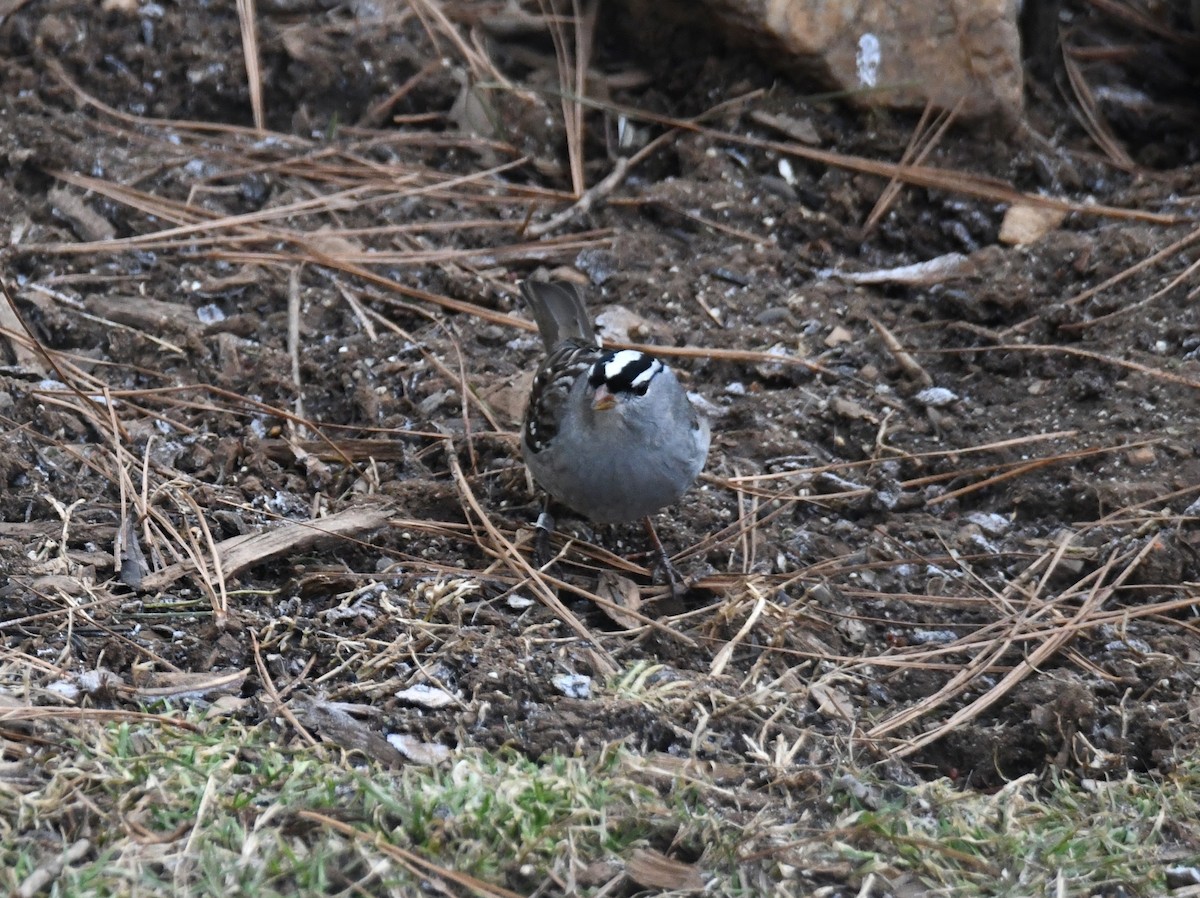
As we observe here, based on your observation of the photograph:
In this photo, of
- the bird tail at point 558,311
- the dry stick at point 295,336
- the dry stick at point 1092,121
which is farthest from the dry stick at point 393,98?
the dry stick at point 1092,121

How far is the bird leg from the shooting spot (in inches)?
184

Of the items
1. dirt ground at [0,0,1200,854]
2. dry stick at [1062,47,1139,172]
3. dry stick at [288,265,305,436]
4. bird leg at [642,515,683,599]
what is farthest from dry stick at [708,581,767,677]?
dry stick at [1062,47,1139,172]

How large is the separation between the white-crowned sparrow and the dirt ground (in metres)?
0.25

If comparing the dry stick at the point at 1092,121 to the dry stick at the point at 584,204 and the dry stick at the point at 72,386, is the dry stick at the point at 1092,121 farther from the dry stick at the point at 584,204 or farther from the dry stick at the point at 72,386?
the dry stick at the point at 72,386

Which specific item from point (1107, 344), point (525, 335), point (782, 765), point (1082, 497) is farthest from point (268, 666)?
point (1107, 344)

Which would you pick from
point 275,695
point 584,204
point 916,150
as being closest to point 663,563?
point 275,695

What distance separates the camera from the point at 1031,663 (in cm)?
426

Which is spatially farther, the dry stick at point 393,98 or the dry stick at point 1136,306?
the dry stick at point 393,98

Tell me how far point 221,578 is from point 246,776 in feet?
3.54

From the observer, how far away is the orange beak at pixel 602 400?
4.60m

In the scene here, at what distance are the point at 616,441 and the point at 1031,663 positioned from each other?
4.87 ft

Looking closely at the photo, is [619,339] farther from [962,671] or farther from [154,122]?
[154,122]

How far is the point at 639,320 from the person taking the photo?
5957 millimetres

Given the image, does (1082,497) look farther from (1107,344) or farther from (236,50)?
(236,50)
